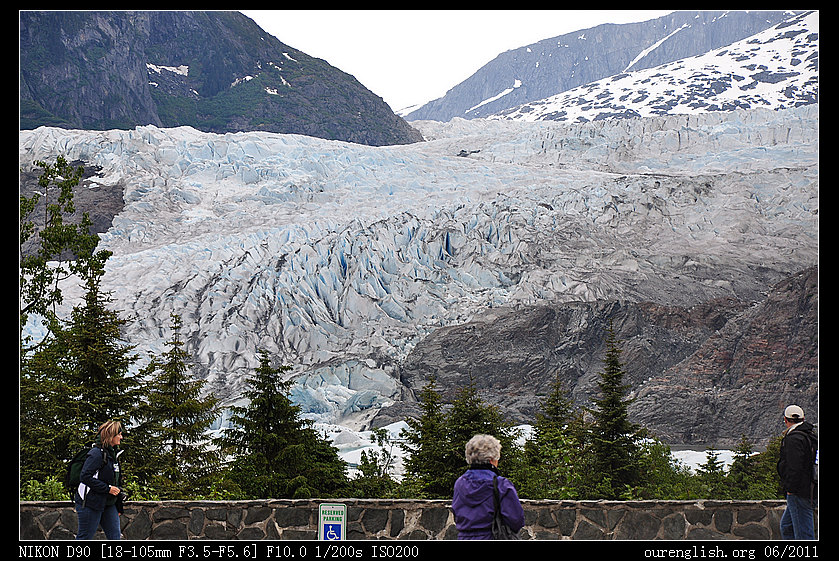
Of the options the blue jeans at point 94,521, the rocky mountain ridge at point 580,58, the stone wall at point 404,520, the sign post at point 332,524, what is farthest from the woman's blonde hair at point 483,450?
the rocky mountain ridge at point 580,58

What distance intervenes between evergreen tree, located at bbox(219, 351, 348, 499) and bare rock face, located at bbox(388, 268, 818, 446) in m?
7.27

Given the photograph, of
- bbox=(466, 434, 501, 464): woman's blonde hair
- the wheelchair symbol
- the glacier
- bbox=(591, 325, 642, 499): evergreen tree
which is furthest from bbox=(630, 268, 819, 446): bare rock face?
bbox=(466, 434, 501, 464): woman's blonde hair

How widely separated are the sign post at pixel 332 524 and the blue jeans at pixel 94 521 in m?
1.74

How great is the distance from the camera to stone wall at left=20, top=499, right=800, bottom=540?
6.59 meters

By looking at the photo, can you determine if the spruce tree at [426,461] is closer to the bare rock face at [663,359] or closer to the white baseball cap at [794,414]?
the white baseball cap at [794,414]

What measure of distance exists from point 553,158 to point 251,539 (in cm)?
2738

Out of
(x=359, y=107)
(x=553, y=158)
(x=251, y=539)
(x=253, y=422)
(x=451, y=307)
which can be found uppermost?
(x=359, y=107)

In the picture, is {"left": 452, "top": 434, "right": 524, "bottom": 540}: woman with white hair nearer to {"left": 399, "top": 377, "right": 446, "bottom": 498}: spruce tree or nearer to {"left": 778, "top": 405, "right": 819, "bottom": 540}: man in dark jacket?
{"left": 778, "top": 405, "right": 819, "bottom": 540}: man in dark jacket

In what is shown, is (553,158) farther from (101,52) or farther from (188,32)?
(188,32)

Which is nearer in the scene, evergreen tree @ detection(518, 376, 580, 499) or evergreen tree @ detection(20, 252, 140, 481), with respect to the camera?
evergreen tree @ detection(518, 376, 580, 499)

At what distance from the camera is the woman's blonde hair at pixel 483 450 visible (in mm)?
3840

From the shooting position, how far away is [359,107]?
51094 mm

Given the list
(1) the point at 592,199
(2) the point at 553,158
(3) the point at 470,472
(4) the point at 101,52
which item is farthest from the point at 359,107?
(3) the point at 470,472

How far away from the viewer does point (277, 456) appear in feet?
33.4
